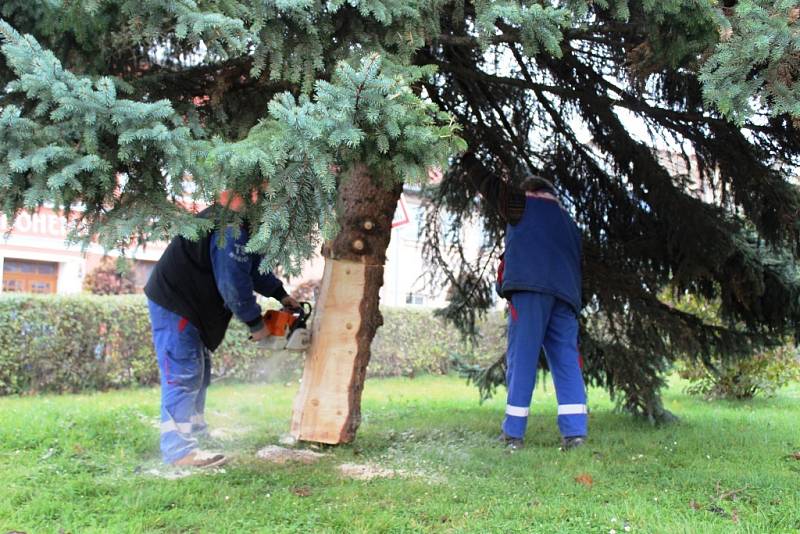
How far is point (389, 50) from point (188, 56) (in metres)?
1.37

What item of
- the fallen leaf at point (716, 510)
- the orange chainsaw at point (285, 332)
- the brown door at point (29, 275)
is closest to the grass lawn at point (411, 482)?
the fallen leaf at point (716, 510)

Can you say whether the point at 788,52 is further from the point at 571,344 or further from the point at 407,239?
the point at 407,239

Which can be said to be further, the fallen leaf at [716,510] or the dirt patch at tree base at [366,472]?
the dirt patch at tree base at [366,472]

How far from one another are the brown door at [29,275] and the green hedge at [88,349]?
8.15m

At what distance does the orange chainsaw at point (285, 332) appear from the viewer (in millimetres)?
4418

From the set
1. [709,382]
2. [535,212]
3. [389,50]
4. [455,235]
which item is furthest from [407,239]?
[389,50]

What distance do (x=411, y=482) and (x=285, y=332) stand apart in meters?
1.38

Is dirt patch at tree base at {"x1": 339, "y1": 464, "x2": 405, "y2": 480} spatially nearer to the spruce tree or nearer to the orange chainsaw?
the spruce tree

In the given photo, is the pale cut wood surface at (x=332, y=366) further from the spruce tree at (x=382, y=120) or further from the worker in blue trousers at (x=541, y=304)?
the worker in blue trousers at (x=541, y=304)

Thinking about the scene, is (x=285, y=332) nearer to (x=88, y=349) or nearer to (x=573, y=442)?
(x=573, y=442)

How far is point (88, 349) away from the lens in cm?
859

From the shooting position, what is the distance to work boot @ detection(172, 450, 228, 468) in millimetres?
3924

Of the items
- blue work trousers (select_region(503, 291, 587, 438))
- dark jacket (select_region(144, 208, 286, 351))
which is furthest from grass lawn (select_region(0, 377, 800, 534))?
dark jacket (select_region(144, 208, 286, 351))

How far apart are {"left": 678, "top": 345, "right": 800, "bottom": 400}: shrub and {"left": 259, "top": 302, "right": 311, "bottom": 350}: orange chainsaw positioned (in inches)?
202
